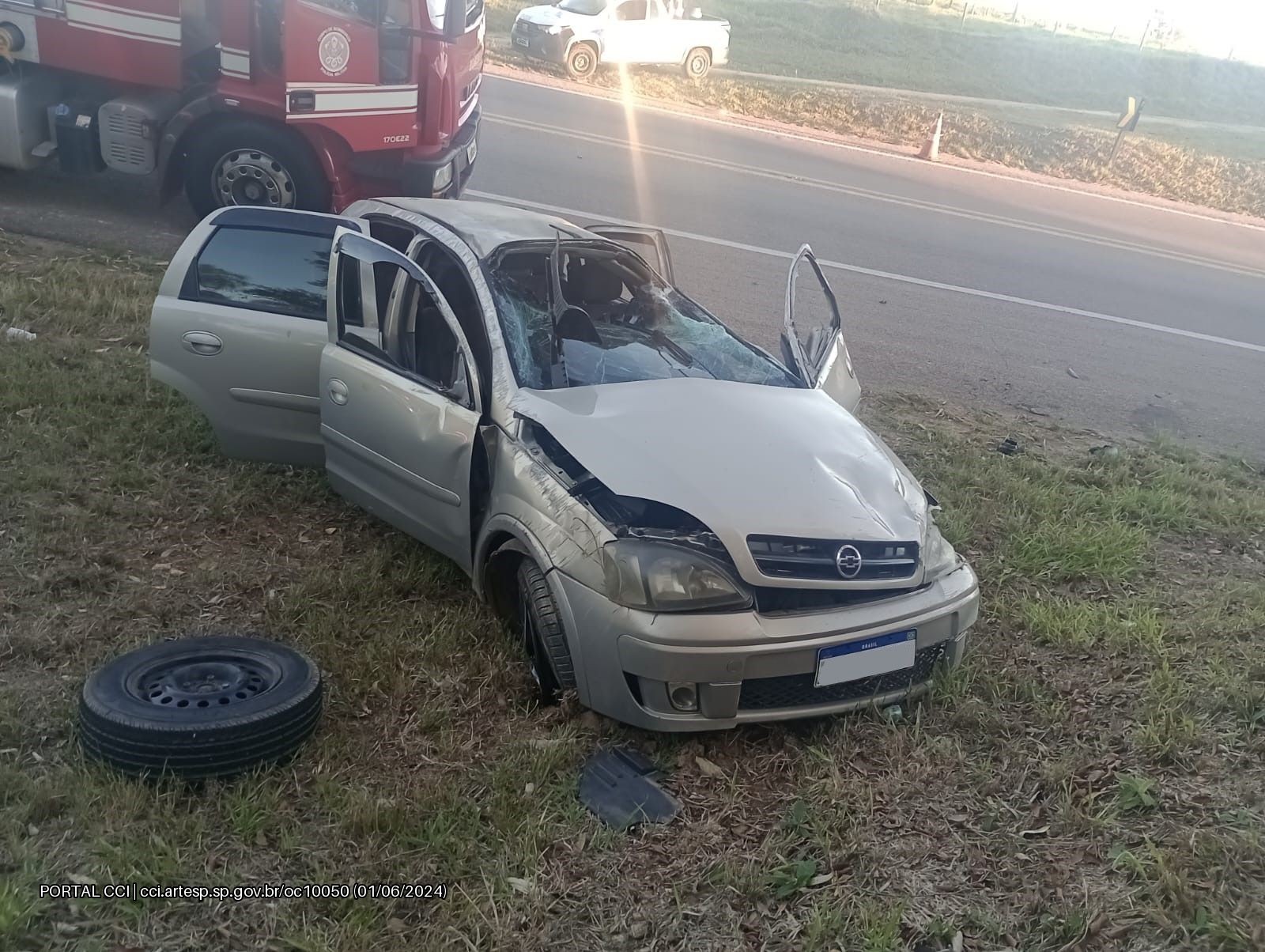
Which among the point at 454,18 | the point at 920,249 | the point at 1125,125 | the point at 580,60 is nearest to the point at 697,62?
the point at 580,60

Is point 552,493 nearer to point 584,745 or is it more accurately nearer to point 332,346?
point 584,745

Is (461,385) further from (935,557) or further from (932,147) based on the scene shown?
(932,147)

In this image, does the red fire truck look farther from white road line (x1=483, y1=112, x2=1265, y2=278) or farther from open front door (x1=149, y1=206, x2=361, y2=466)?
white road line (x1=483, y1=112, x2=1265, y2=278)

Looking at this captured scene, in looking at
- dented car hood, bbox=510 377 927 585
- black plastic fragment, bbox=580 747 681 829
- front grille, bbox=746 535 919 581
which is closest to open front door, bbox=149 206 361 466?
dented car hood, bbox=510 377 927 585

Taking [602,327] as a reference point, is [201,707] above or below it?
below

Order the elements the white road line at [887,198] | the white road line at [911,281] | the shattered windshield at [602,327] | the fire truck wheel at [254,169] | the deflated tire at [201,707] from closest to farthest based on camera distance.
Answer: the deflated tire at [201,707]
the shattered windshield at [602,327]
the fire truck wheel at [254,169]
the white road line at [911,281]
the white road line at [887,198]

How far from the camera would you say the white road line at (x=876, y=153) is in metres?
17.3

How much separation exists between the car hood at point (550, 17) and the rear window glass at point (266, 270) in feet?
52.6

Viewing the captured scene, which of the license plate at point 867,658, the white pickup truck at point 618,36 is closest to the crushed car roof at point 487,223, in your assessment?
the license plate at point 867,658

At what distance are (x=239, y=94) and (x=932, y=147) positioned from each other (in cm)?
1327

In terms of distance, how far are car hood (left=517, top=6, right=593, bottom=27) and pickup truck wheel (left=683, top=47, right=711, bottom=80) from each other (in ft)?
8.51

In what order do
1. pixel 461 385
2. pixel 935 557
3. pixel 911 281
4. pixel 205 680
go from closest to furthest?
pixel 205 680
pixel 935 557
pixel 461 385
pixel 911 281

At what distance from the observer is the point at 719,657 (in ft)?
10.7

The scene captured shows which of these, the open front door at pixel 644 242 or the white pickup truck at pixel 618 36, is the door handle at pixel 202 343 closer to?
the open front door at pixel 644 242
